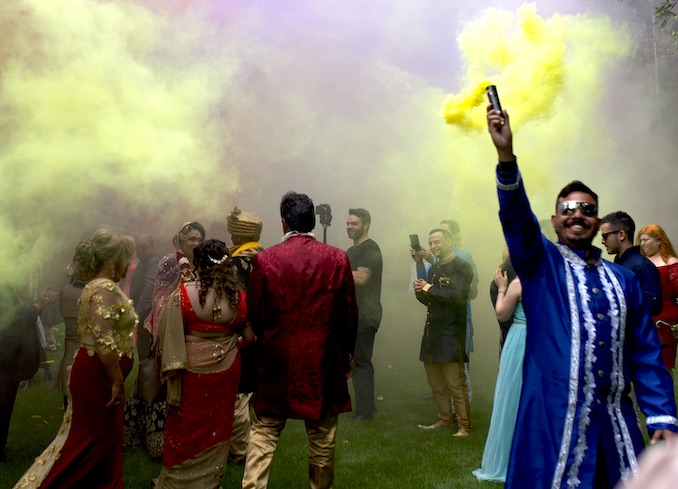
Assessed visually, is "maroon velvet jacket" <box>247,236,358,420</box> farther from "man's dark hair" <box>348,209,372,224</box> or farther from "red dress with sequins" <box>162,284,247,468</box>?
"man's dark hair" <box>348,209,372,224</box>

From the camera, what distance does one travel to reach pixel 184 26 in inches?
325

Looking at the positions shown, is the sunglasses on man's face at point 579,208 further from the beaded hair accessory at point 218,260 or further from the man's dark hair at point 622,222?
the man's dark hair at point 622,222

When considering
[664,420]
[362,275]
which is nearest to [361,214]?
[362,275]

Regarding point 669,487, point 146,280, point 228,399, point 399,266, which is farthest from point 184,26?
point 669,487

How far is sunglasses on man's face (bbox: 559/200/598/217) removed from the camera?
2.84 meters

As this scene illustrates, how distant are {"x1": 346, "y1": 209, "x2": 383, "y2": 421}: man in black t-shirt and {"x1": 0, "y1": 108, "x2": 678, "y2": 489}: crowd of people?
0.02 m

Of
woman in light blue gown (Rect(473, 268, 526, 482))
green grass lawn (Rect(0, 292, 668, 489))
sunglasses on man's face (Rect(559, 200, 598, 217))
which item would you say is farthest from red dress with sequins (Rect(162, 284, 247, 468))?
sunglasses on man's face (Rect(559, 200, 598, 217))

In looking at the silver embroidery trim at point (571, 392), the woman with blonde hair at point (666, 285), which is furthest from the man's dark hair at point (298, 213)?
the woman with blonde hair at point (666, 285)

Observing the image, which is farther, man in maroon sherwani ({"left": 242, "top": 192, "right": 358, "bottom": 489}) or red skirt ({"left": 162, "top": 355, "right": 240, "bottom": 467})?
red skirt ({"left": 162, "top": 355, "right": 240, "bottom": 467})

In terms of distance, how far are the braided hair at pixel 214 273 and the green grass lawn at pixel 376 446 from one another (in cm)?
155

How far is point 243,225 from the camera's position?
17.2 ft

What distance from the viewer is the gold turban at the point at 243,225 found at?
5.23 metres

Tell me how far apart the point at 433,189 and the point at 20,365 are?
8.50 m

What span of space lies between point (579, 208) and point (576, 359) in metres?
0.66
